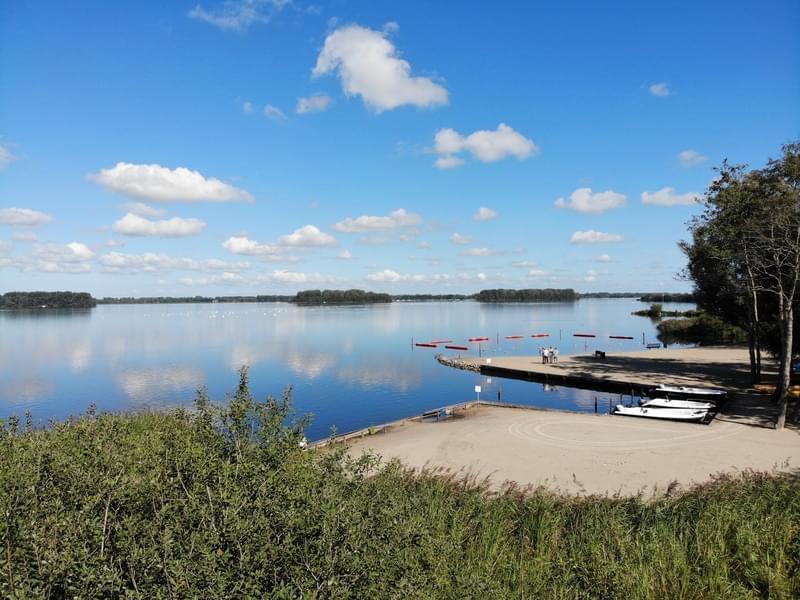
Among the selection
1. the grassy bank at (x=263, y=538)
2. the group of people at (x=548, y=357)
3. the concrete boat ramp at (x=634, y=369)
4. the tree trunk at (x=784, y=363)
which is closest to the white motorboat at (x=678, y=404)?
the tree trunk at (x=784, y=363)

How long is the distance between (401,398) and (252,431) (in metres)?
38.6

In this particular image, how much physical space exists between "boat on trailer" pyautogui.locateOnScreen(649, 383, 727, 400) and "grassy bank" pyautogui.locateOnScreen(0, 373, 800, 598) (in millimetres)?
26151

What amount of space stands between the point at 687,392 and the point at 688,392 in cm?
7

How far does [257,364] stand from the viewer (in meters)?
69.7

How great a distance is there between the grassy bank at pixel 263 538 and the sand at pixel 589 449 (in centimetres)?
687

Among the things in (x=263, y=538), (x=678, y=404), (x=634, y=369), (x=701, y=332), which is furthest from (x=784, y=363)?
(x=701, y=332)

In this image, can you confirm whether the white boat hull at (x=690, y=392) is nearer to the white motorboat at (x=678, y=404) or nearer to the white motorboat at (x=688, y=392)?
the white motorboat at (x=688, y=392)

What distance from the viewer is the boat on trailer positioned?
3531cm

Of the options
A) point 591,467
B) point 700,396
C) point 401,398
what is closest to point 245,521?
point 591,467

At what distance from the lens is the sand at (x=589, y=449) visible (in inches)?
782

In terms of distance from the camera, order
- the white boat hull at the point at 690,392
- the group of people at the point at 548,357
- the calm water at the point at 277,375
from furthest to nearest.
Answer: the group of people at the point at 548,357, the calm water at the point at 277,375, the white boat hull at the point at 690,392

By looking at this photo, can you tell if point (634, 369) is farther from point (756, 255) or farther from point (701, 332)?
point (701, 332)

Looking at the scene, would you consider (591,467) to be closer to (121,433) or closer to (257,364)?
(121,433)

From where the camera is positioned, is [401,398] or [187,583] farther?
[401,398]
